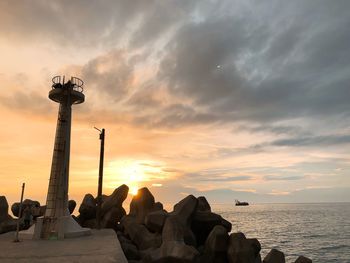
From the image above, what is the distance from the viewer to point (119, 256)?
12.0 m

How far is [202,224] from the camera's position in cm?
2316

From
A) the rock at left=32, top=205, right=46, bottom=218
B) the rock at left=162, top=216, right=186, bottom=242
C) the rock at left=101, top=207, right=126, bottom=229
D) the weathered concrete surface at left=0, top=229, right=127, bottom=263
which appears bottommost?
the weathered concrete surface at left=0, top=229, right=127, bottom=263

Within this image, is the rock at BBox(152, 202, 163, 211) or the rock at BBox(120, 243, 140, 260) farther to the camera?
the rock at BBox(152, 202, 163, 211)

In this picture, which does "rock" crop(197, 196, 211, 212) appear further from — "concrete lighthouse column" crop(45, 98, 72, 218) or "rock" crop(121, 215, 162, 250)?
"concrete lighthouse column" crop(45, 98, 72, 218)

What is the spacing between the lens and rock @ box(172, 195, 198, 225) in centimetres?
2084

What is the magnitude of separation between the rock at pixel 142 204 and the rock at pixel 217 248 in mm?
6473

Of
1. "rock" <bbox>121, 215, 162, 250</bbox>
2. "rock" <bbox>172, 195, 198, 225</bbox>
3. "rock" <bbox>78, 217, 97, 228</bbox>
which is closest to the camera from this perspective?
"rock" <bbox>121, 215, 162, 250</bbox>

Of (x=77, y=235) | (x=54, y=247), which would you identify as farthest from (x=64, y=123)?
(x=54, y=247)

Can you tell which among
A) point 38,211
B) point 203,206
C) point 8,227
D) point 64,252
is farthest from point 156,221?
point 8,227

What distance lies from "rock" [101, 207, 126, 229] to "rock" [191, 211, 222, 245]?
6.06m

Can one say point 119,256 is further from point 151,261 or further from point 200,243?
point 200,243

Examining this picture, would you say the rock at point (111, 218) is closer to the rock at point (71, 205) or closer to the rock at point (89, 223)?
the rock at point (89, 223)

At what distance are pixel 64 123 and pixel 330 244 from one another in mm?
41953

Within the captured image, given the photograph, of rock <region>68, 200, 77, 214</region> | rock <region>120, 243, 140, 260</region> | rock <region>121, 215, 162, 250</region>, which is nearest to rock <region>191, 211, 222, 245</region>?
rock <region>121, 215, 162, 250</region>
